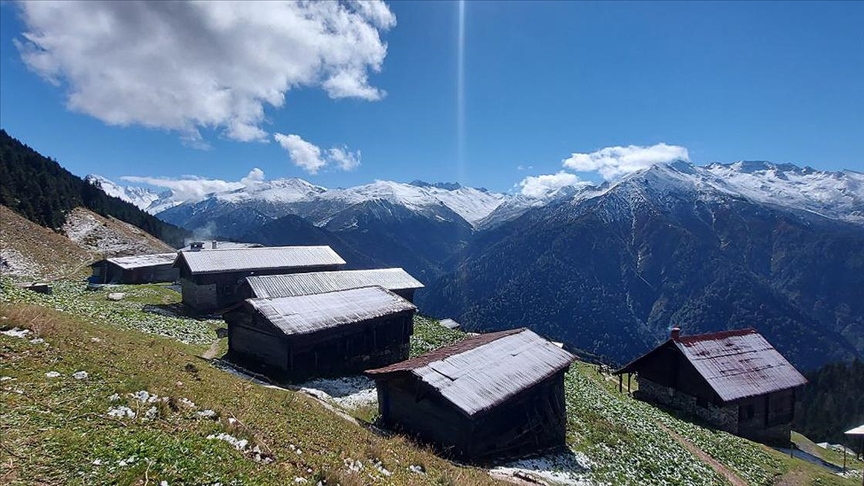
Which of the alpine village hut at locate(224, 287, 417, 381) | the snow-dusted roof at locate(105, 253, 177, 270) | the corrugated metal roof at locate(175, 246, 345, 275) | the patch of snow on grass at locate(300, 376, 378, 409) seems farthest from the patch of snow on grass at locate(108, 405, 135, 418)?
the snow-dusted roof at locate(105, 253, 177, 270)

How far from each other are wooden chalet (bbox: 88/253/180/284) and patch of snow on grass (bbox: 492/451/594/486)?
67.9 meters

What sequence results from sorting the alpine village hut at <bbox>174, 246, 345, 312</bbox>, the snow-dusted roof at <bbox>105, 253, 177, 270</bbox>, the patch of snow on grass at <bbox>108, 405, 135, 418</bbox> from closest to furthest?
the patch of snow on grass at <bbox>108, 405, 135, 418</bbox>
the alpine village hut at <bbox>174, 246, 345, 312</bbox>
the snow-dusted roof at <bbox>105, 253, 177, 270</bbox>

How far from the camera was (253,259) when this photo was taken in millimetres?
63969

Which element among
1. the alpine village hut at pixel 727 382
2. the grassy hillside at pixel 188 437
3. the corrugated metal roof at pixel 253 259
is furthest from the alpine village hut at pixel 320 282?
the alpine village hut at pixel 727 382

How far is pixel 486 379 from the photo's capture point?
25.4 m

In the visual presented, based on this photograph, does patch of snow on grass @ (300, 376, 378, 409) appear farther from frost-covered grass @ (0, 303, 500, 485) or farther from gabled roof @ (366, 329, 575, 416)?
frost-covered grass @ (0, 303, 500, 485)

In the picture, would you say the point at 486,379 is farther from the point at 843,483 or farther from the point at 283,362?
the point at 843,483

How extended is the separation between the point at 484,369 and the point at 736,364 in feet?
130

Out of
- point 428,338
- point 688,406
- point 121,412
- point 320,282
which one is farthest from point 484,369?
point 320,282

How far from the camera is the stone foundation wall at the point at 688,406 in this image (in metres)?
46.0

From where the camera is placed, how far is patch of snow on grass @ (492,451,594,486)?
22.5 meters

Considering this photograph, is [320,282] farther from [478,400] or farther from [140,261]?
[140,261]

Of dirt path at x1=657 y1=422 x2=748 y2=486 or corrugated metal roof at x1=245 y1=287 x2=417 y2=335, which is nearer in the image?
dirt path at x1=657 y1=422 x2=748 y2=486

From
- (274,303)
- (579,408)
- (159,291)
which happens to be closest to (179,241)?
(159,291)
